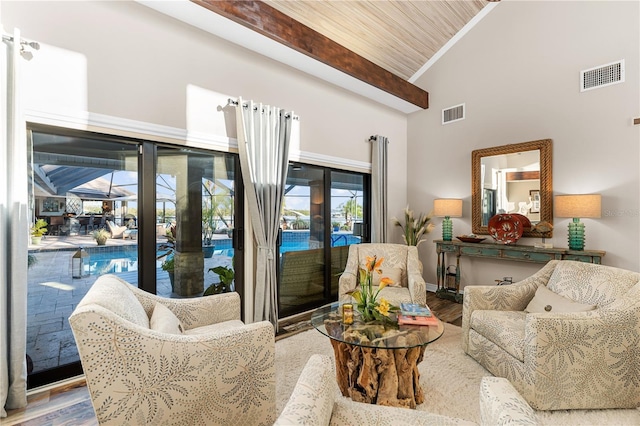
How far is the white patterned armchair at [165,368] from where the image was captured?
1.30 metres

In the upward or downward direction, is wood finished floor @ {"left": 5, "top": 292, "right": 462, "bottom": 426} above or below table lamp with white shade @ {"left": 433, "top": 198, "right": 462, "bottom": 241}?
below

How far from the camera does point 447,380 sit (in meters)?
2.30

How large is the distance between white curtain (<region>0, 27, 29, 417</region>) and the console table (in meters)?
4.51

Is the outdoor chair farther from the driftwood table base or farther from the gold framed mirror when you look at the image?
the gold framed mirror

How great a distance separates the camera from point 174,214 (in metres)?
2.88

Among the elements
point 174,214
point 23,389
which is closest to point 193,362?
point 23,389

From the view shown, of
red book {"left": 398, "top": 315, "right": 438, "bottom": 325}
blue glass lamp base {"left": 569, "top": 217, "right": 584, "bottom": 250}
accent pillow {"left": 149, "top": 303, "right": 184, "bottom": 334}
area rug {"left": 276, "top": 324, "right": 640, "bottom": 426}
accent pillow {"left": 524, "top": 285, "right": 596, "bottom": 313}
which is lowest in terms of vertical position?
area rug {"left": 276, "top": 324, "right": 640, "bottom": 426}

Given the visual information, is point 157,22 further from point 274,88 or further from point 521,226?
point 521,226

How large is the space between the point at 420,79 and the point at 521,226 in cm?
282

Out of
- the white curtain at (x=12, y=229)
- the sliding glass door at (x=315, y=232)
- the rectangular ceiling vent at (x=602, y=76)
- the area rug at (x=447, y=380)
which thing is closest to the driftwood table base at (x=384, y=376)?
the area rug at (x=447, y=380)

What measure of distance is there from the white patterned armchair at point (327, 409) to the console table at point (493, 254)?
3.21 meters

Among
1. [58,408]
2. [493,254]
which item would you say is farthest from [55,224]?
[493,254]

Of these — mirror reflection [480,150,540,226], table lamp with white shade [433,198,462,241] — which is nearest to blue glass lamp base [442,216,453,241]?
table lamp with white shade [433,198,462,241]

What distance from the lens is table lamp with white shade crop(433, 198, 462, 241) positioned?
4.49 metres
